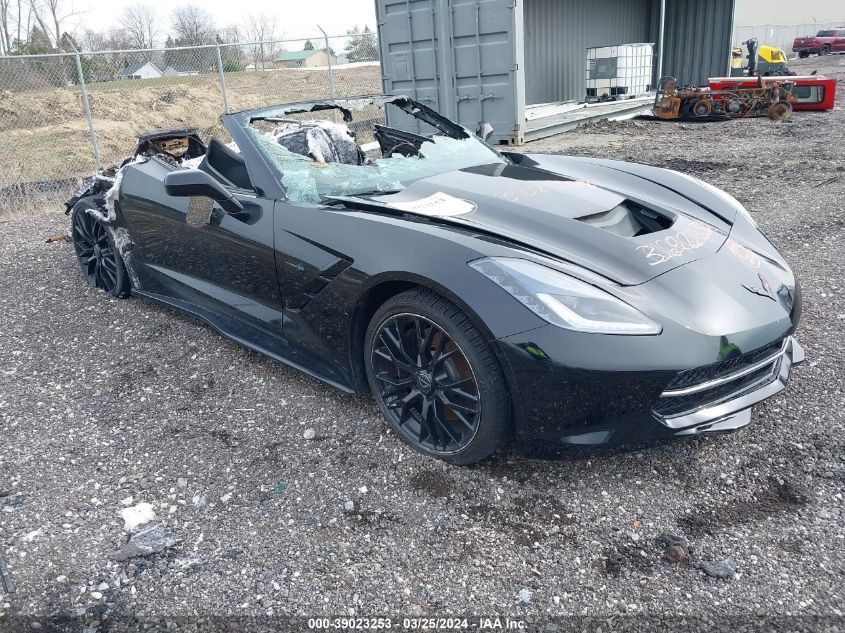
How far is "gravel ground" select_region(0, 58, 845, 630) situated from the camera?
2.06m

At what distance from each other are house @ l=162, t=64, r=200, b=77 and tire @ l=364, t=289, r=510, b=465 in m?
12.2

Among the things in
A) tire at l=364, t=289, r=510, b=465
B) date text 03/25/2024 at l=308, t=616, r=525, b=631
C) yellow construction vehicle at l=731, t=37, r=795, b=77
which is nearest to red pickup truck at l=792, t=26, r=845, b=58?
yellow construction vehicle at l=731, t=37, r=795, b=77

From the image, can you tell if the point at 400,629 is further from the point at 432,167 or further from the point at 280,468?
the point at 432,167

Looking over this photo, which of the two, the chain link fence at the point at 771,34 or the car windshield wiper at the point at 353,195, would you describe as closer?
the car windshield wiper at the point at 353,195

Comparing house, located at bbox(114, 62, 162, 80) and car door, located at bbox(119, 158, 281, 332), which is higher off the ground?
house, located at bbox(114, 62, 162, 80)

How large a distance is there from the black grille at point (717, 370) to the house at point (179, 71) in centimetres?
1298

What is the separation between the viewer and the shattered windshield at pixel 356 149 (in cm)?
322

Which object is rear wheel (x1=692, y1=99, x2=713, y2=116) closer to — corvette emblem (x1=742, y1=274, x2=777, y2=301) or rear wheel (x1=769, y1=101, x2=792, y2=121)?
rear wheel (x1=769, y1=101, x2=792, y2=121)

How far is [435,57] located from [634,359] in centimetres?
917

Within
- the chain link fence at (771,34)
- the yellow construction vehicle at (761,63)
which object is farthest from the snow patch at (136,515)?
the chain link fence at (771,34)

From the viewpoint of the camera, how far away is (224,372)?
11.9 ft

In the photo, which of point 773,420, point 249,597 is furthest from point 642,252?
point 249,597

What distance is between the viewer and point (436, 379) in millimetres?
2576

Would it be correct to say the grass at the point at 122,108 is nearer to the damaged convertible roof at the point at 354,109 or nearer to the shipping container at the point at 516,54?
the shipping container at the point at 516,54
